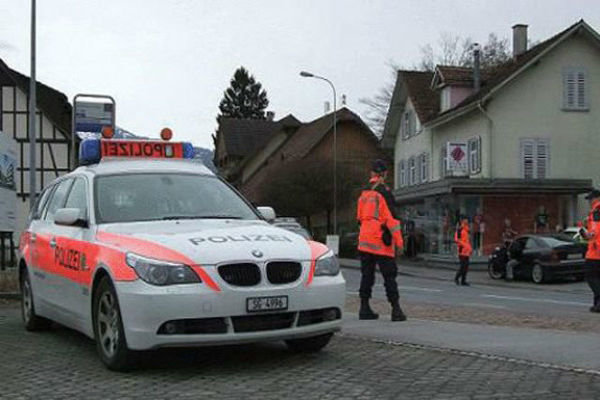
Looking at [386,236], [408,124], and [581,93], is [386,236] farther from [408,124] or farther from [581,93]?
Answer: [408,124]

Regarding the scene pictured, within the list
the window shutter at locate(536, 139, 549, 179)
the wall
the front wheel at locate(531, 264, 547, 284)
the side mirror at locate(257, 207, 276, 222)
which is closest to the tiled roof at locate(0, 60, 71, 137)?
the wall

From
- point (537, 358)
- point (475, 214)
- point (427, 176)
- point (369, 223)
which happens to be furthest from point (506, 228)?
point (537, 358)

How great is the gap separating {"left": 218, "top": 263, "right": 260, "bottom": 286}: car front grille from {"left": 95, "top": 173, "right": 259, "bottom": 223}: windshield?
133cm

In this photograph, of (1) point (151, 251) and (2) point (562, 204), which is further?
(2) point (562, 204)

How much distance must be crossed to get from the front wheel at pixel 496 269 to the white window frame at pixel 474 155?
33.3 ft

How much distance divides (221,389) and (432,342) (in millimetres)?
2756

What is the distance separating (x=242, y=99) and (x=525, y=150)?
68545 millimetres

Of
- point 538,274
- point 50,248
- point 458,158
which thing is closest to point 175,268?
point 50,248

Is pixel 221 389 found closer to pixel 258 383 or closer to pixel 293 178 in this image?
pixel 258 383

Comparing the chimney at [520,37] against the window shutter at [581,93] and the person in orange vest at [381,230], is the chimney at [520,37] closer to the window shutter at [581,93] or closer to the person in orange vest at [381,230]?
the window shutter at [581,93]

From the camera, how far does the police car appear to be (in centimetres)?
629

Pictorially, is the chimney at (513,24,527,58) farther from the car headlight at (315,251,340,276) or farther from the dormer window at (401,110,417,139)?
the car headlight at (315,251,340,276)

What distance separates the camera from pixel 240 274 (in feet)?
21.0

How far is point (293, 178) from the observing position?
51.0m
